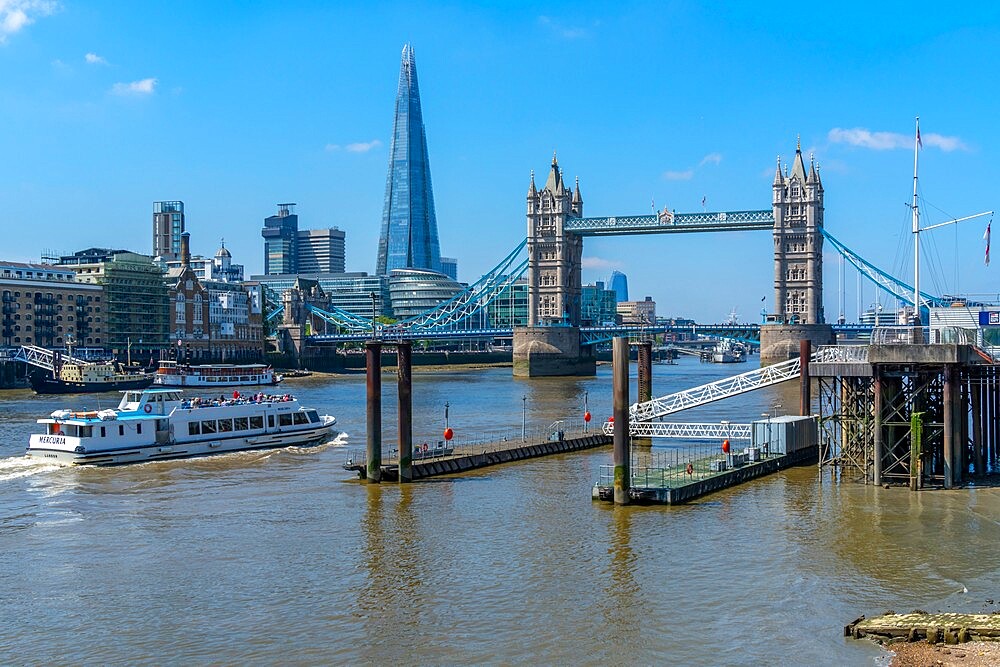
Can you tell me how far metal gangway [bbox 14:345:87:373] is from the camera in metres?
118

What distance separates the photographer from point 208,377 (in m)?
118

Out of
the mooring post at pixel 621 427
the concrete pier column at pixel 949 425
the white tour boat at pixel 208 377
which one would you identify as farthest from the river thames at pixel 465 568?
the white tour boat at pixel 208 377

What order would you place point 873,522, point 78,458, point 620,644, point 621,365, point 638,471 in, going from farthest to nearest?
point 78,458 → point 638,471 → point 621,365 → point 873,522 → point 620,644

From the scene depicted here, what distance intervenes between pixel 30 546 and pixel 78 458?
16.3 meters

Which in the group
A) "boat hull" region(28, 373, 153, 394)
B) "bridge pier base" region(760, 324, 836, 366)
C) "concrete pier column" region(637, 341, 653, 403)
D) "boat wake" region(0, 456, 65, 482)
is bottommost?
"boat wake" region(0, 456, 65, 482)

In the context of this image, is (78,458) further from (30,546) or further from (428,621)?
(428,621)

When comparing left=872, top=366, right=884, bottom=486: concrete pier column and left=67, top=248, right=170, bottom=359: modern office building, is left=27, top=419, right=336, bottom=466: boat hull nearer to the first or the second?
left=872, top=366, right=884, bottom=486: concrete pier column

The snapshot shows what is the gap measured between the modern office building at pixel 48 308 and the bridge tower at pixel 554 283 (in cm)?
5581

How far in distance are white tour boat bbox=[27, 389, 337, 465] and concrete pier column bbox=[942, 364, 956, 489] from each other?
106 feet

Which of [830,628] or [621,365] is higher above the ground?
[621,365]

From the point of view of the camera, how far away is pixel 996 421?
46.8 meters

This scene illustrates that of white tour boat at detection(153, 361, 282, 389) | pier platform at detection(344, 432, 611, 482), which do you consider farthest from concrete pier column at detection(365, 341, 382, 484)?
white tour boat at detection(153, 361, 282, 389)

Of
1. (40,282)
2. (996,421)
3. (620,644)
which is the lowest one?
(620,644)

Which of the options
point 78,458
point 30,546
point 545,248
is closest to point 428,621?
point 30,546
